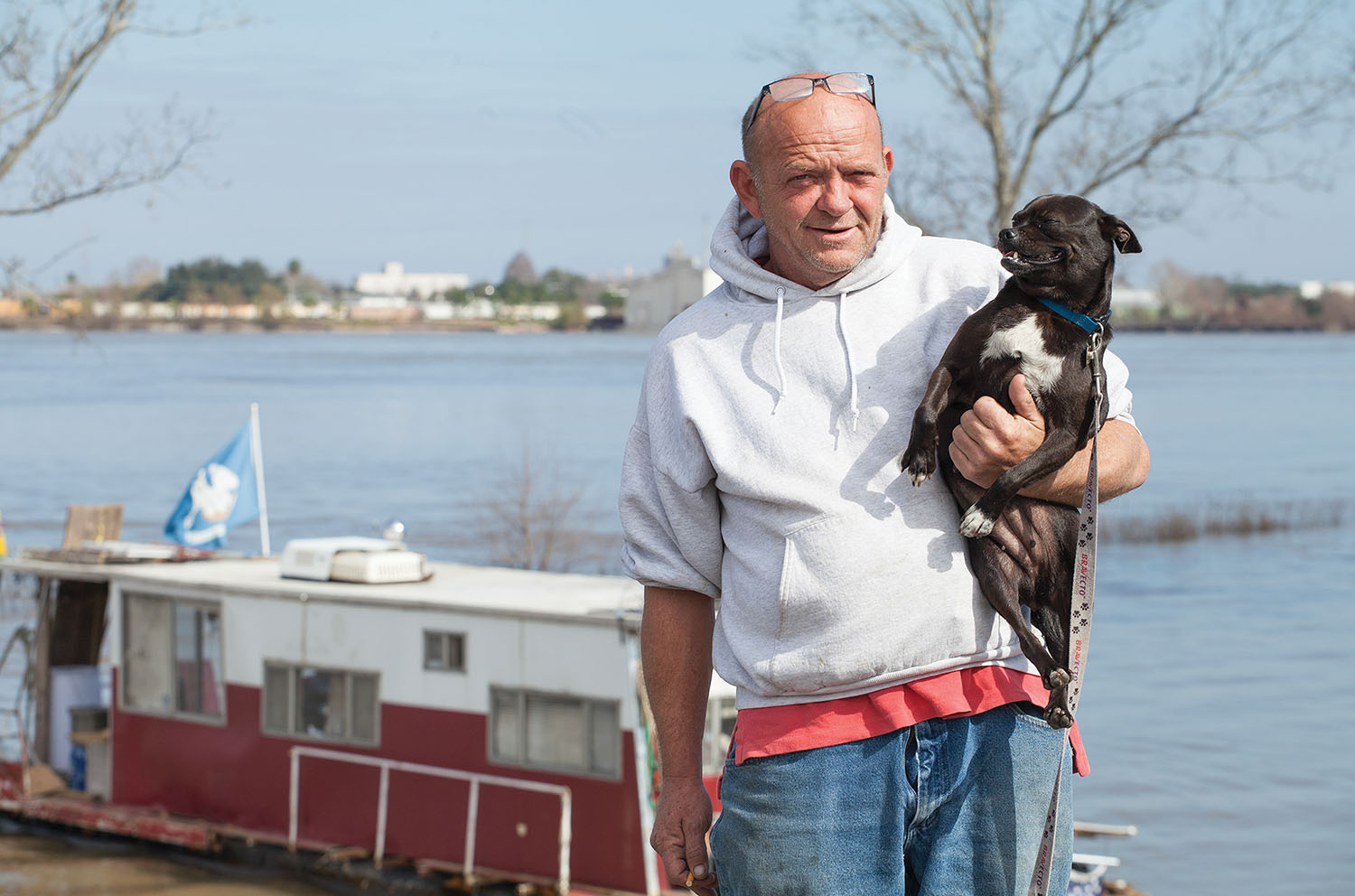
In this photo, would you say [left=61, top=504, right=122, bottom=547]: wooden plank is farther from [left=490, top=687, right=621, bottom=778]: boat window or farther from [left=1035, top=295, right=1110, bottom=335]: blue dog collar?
[left=1035, top=295, right=1110, bottom=335]: blue dog collar

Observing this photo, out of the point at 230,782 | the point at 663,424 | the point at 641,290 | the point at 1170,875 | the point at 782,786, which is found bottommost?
the point at 1170,875

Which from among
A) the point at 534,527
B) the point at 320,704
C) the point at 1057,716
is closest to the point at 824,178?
the point at 1057,716

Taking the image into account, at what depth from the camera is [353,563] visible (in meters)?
13.4

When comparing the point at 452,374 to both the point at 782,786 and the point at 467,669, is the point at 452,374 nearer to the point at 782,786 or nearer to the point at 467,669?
the point at 467,669

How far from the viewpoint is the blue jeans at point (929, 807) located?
8.71 ft

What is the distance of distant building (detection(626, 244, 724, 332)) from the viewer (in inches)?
2406

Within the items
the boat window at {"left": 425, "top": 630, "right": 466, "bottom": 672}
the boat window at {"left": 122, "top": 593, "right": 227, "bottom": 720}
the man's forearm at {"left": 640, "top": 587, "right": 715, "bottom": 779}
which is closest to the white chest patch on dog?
the man's forearm at {"left": 640, "top": 587, "right": 715, "bottom": 779}

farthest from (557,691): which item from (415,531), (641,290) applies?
(641,290)

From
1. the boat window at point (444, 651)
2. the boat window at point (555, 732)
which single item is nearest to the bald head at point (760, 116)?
the boat window at point (555, 732)

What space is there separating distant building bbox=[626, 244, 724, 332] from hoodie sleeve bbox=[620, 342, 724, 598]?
113 ft

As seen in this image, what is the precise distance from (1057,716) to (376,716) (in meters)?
11.0

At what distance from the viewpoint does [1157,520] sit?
4016 centimetres

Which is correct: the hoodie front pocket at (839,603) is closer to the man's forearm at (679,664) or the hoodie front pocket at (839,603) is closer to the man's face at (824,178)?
the man's forearm at (679,664)

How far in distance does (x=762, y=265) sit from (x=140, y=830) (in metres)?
13.3
